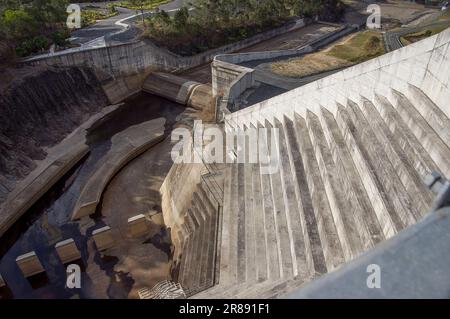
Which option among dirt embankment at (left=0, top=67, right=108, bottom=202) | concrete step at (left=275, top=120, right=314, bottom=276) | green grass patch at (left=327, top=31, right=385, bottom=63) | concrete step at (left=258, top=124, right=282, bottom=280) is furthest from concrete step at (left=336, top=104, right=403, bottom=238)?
dirt embankment at (left=0, top=67, right=108, bottom=202)

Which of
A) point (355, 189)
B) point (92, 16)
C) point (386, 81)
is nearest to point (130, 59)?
point (92, 16)

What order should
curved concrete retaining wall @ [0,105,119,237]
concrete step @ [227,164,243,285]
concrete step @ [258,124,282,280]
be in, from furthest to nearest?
curved concrete retaining wall @ [0,105,119,237]
concrete step @ [227,164,243,285]
concrete step @ [258,124,282,280]

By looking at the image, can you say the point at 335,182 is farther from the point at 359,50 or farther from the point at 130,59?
the point at 130,59

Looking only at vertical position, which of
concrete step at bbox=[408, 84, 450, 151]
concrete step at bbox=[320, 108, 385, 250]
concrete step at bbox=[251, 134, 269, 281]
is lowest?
concrete step at bbox=[251, 134, 269, 281]

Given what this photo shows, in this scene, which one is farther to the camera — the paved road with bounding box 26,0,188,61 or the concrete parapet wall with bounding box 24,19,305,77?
the paved road with bounding box 26,0,188,61

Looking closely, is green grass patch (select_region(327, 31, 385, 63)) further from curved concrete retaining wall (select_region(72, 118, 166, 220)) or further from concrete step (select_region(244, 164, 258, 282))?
concrete step (select_region(244, 164, 258, 282))

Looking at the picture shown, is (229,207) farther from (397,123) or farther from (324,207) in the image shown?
(397,123)
